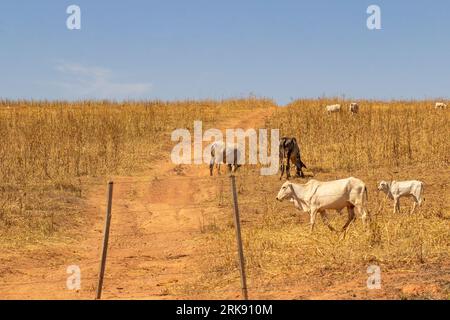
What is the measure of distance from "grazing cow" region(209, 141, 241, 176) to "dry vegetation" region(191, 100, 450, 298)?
48 centimetres

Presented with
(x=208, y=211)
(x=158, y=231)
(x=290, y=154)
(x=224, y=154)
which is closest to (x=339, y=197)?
(x=158, y=231)

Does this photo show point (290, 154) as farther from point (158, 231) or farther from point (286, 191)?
point (158, 231)

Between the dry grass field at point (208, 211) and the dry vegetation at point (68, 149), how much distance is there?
7 centimetres

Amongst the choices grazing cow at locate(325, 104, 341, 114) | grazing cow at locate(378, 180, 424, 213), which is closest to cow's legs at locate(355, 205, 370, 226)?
grazing cow at locate(378, 180, 424, 213)

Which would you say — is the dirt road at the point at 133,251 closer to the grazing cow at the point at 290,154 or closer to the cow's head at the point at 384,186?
the grazing cow at the point at 290,154

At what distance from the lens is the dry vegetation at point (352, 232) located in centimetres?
898

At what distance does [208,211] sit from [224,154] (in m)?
5.36

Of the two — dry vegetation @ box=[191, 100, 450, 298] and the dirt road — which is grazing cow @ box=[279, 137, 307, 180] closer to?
dry vegetation @ box=[191, 100, 450, 298]

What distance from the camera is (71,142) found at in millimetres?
24828
